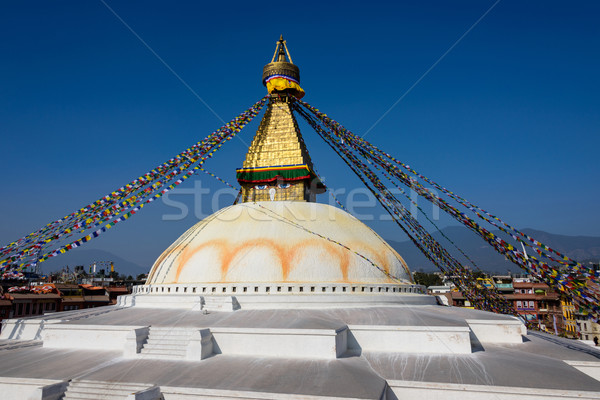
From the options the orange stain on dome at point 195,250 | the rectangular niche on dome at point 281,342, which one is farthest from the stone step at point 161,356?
the orange stain on dome at point 195,250

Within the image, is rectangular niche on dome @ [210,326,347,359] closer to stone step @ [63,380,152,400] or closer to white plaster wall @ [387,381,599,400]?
white plaster wall @ [387,381,599,400]

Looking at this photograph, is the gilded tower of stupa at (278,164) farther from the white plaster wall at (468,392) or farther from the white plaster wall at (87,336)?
the white plaster wall at (468,392)

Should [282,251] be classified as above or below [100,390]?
above

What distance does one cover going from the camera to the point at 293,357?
735 cm

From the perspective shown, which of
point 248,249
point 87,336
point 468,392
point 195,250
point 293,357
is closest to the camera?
point 468,392

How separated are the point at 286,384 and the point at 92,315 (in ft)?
21.2

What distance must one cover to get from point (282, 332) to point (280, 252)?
306cm

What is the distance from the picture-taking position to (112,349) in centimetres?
830

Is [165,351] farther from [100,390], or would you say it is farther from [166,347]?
[100,390]

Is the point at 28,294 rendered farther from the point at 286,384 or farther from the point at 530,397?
the point at 530,397

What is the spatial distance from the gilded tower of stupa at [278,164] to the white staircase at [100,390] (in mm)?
7744

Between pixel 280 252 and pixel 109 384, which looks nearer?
pixel 109 384

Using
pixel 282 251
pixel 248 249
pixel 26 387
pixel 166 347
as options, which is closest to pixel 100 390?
pixel 26 387

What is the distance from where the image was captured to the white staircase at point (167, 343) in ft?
25.0
